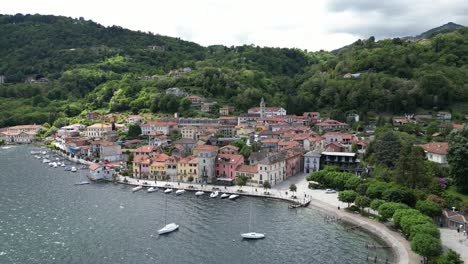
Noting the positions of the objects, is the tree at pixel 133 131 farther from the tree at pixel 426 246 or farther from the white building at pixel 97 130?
the tree at pixel 426 246

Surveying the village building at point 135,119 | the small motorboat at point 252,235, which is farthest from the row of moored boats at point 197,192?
the village building at point 135,119

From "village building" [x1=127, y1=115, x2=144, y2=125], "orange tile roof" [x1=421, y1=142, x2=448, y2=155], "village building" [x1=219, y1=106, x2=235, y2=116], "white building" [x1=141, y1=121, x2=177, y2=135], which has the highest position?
"village building" [x1=219, y1=106, x2=235, y2=116]

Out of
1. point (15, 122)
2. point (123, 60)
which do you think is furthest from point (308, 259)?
point (123, 60)

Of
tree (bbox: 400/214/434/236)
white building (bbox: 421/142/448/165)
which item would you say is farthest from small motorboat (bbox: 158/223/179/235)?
white building (bbox: 421/142/448/165)

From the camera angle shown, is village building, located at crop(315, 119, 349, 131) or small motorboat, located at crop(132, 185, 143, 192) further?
village building, located at crop(315, 119, 349, 131)

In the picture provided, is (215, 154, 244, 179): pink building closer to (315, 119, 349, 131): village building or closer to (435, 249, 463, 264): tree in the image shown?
(315, 119, 349, 131): village building

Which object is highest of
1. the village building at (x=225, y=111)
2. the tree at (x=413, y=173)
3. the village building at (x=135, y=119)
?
the village building at (x=225, y=111)
